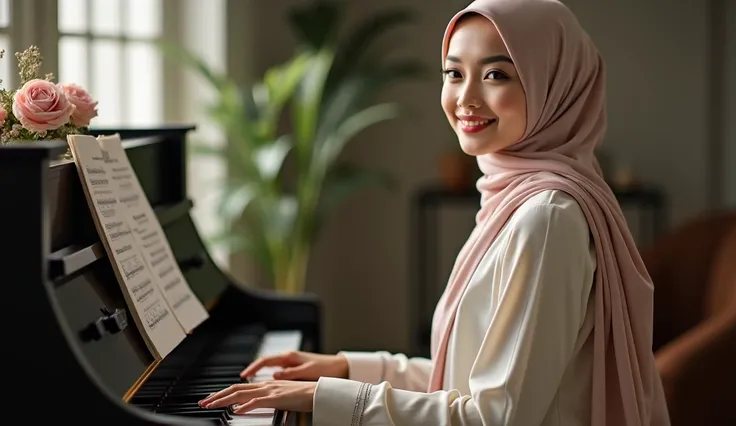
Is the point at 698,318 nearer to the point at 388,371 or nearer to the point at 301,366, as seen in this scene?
the point at 388,371

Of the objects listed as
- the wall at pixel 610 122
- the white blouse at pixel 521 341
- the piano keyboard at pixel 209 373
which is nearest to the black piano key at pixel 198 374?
the piano keyboard at pixel 209 373

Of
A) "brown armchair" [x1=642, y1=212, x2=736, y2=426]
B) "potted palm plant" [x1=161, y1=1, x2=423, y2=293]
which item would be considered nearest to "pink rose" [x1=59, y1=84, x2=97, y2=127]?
"brown armchair" [x1=642, y1=212, x2=736, y2=426]

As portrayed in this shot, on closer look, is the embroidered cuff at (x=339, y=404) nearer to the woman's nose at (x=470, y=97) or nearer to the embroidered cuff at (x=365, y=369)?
the embroidered cuff at (x=365, y=369)

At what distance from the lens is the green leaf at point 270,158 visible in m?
4.02

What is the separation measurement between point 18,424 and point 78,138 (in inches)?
22.3

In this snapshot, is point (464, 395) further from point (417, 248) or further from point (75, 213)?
point (417, 248)

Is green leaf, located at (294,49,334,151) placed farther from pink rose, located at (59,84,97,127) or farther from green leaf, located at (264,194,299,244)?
pink rose, located at (59,84,97,127)

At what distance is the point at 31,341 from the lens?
1457 mm

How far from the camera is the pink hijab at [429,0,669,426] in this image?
1.81m

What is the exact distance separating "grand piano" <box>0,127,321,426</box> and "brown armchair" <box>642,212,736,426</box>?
110cm

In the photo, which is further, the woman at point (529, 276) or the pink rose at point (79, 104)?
the pink rose at point (79, 104)

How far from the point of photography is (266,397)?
1.72 metres

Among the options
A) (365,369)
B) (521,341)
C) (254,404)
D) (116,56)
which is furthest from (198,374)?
(116,56)

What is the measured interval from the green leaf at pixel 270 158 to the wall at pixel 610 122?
3.12ft
